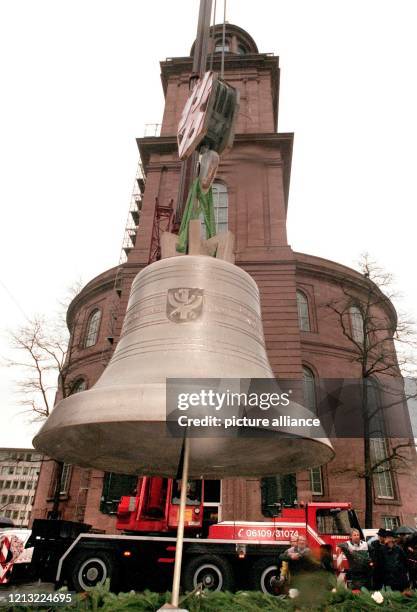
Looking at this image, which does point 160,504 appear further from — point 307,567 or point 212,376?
point 212,376

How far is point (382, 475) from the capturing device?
23.2 metres

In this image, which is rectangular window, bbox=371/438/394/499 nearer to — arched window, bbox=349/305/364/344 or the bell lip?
arched window, bbox=349/305/364/344

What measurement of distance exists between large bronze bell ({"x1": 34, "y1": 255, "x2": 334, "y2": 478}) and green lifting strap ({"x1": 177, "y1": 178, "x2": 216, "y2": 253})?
1.27 ft

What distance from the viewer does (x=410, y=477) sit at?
24.0 metres

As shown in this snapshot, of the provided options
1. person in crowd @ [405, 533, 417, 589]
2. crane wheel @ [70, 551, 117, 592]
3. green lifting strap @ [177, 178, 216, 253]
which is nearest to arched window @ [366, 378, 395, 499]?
person in crowd @ [405, 533, 417, 589]

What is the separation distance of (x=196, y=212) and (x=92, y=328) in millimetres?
26467

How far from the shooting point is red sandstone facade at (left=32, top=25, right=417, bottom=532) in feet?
61.4

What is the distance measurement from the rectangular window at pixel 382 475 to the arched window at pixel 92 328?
17.2m

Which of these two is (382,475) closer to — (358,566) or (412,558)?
(412,558)

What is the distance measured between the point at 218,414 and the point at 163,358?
0.71 m

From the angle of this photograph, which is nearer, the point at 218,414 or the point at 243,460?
the point at 218,414

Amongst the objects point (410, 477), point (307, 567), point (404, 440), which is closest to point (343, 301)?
point (404, 440)

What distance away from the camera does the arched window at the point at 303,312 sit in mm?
25953

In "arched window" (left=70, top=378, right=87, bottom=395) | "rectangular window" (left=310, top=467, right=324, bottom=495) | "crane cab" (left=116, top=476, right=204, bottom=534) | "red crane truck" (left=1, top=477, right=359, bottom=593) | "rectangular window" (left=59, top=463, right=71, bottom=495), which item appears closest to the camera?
"red crane truck" (left=1, top=477, right=359, bottom=593)
